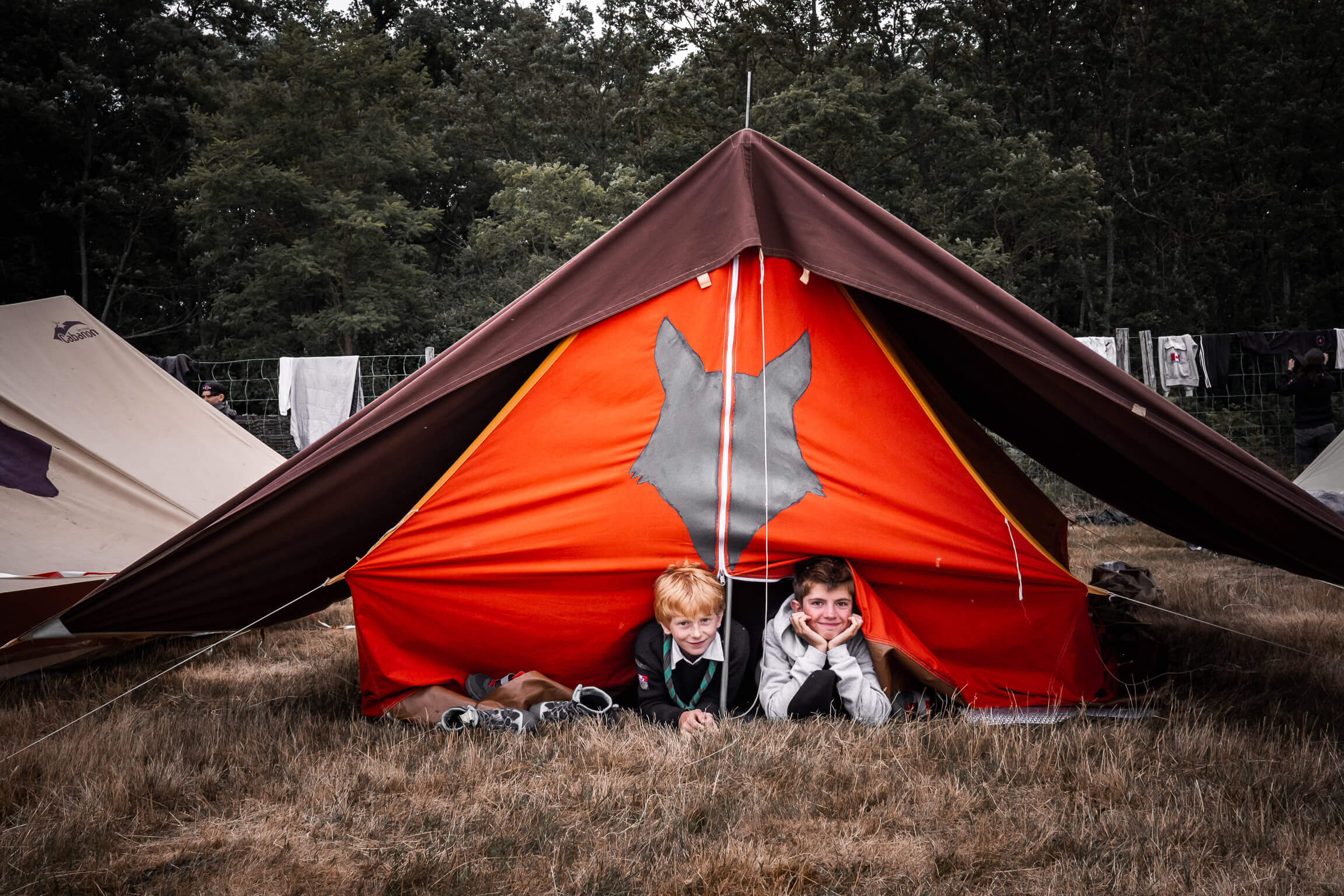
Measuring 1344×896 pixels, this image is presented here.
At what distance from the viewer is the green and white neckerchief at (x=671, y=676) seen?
2857mm

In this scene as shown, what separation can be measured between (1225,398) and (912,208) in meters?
5.90

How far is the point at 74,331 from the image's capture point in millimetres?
5004

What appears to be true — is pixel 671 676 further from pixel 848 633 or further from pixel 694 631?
pixel 848 633

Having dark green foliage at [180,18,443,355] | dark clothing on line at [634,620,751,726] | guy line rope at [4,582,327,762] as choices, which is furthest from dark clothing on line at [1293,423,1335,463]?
dark green foliage at [180,18,443,355]

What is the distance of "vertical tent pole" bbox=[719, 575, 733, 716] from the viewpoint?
2.80m

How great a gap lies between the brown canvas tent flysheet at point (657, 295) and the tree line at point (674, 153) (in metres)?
11.6

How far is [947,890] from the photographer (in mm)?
1809

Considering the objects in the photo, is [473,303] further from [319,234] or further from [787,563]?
[787,563]

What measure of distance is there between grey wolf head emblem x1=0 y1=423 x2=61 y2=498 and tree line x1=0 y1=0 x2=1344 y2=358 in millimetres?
11209

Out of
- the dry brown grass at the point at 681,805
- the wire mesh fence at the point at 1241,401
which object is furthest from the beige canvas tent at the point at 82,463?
the wire mesh fence at the point at 1241,401

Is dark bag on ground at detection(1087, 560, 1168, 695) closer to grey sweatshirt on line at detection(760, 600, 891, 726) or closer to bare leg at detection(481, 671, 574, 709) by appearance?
grey sweatshirt on line at detection(760, 600, 891, 726)

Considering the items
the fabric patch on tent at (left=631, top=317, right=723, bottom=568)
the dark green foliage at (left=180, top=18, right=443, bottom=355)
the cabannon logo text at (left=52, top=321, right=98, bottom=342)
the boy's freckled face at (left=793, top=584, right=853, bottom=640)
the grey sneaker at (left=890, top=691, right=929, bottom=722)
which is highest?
the dark green foliage at (left=180, top=18, right=443, bottom=355)

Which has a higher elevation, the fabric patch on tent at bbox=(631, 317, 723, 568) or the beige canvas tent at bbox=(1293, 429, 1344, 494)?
the fabric patch on tent at bbox=(631, 317, 723, 568)

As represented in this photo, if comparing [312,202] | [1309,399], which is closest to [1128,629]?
[1309,399]
